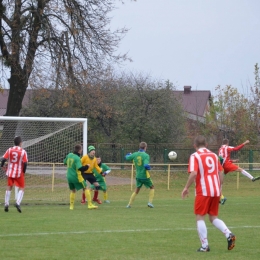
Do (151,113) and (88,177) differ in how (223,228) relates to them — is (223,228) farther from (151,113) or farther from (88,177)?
(151,113)

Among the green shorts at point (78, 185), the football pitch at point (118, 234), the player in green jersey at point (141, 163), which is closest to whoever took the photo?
the football pitch at point (118, 234)

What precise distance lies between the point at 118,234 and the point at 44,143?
10305 mm

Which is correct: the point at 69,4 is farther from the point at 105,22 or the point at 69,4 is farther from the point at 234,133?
the point at 234,133

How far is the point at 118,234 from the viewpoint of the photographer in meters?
10.7

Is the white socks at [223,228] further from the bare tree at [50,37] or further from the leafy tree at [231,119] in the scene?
the leafy tree at [231,119]

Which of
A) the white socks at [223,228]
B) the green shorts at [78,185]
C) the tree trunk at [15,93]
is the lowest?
the white socks at [223,228]

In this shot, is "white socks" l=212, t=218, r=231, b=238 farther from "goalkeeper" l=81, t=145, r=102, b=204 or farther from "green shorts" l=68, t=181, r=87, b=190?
"goalkeeper" l=81, t=145, r=102, b=204

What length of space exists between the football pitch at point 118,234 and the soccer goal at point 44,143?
3.09 metres

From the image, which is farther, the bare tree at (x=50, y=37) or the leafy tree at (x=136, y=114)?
the leafy tree at (x=136, y=114)

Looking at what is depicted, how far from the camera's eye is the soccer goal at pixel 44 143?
768 inches

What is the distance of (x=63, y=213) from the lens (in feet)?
50.0

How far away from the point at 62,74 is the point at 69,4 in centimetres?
310

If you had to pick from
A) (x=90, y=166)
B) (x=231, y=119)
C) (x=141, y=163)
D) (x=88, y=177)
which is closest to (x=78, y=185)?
(x=88, y=177)

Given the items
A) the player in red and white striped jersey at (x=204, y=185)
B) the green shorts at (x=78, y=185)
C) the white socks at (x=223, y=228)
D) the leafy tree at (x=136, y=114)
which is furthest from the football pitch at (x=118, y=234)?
the leafy tree at (x=136, y=114)
